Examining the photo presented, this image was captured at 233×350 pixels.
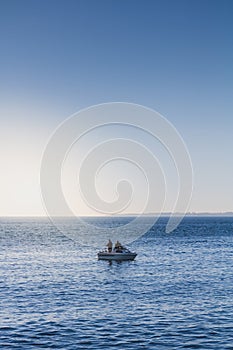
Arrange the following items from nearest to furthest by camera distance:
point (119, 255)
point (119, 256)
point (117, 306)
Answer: point (117, 306), point (119, 255), point (119, 256)

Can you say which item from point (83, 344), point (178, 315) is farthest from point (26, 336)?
point (178, 315)

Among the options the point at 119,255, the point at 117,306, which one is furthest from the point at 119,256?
the point at 117,306

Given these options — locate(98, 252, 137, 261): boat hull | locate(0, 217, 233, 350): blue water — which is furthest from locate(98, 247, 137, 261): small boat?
locate(0, 217, 233, 350): blue water

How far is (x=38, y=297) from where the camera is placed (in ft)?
143

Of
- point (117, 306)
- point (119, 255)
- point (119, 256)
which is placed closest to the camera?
point (117, 306)

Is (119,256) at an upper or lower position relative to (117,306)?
upper

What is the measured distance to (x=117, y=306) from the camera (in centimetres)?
3950

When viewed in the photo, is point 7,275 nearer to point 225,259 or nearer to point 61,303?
point 61,303

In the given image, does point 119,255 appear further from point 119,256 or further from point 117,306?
point 117,306

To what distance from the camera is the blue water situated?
2984cm

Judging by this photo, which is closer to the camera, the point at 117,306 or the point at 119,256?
the point at 117,306

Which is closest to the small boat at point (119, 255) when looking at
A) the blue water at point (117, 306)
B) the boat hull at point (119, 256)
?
the boat hull at point (119, 256)

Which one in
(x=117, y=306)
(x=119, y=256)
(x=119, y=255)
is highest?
(x=119, y=255)

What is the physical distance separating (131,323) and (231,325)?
751cm
